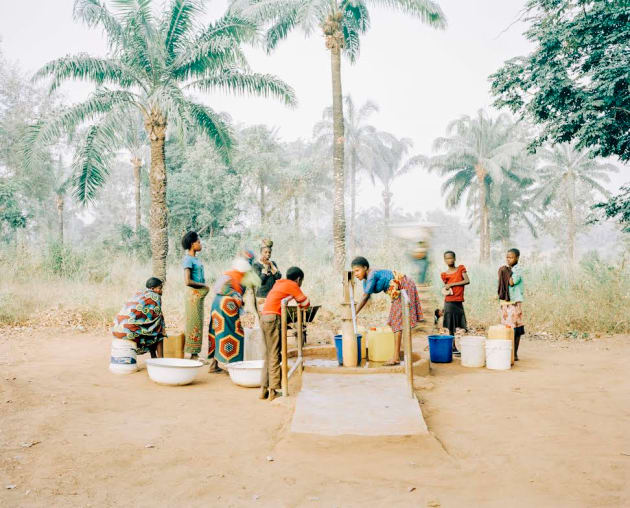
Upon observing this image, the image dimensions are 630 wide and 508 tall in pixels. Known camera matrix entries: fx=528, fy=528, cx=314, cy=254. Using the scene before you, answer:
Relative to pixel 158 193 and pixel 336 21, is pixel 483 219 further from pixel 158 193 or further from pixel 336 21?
pixel 158 193

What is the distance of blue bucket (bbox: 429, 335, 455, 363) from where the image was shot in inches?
296

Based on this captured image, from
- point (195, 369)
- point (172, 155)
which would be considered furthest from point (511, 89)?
point (172, 155)

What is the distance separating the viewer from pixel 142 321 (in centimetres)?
677

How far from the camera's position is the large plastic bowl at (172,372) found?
20.4ft

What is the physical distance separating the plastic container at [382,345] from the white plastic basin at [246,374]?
1.52 meters

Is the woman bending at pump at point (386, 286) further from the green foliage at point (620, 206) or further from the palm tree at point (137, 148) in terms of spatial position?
the palm tree at point (137, 148)

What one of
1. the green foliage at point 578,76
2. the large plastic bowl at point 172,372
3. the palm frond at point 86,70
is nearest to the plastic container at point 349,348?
the large plastic bowl at point 172,372

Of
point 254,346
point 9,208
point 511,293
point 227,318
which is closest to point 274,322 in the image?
point 227,318

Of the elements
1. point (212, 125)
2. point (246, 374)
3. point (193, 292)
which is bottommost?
point (246, 374)

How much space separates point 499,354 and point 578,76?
6.21 metres

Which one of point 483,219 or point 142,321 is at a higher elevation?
point 483,219

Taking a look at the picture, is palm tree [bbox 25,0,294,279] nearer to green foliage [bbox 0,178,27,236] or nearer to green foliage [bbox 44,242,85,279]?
green foliage [bbox 44,242,85,279]

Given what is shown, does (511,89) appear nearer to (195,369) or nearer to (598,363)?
(598,363)

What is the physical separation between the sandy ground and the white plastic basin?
188 millimetres
